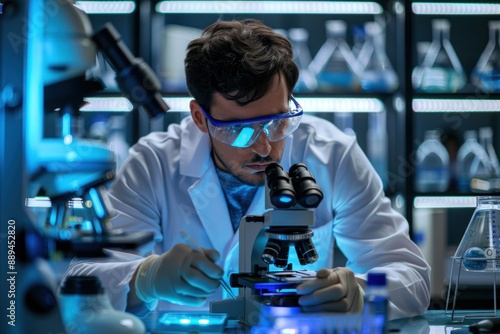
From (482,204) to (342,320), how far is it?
76cm

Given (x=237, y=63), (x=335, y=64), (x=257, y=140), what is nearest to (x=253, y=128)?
(x=257, y=140)

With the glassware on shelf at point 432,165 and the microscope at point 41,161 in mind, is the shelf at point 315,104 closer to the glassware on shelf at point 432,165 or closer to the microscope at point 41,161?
the glassware on shelf at point 432,165

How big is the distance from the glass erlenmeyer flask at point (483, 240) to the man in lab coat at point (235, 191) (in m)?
0.22

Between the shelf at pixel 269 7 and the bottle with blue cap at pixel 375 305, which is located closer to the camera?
the bottle with blue cap at pixel 375 305

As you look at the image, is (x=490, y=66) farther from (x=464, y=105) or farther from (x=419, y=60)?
(x=419, y=60)

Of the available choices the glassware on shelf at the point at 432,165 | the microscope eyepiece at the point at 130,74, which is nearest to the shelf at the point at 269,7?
the glassware on shelf at the point at 432,165

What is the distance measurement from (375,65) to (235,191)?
141 centimetres

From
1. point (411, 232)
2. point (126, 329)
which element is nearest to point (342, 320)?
point (126, 329)

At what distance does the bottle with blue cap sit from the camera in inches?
41.8

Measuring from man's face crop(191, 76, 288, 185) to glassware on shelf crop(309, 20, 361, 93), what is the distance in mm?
1376

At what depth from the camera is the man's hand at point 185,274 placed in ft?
4.69

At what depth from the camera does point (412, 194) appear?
3.16 meters

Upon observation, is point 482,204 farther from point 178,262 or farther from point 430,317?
point 178,262

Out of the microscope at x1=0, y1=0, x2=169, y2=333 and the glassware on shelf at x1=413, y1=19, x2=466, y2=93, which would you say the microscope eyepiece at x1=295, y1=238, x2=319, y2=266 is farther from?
the glassware on shelf at x1=413, y1=19, x2=466, y2=93
